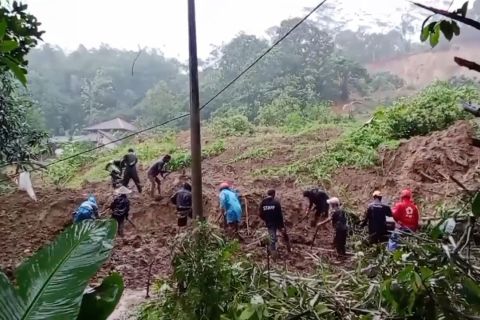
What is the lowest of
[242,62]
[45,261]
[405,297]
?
[405,297]

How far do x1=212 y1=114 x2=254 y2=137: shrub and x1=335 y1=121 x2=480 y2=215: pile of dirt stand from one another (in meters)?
7.36

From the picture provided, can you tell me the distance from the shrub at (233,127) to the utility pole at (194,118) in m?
13.0

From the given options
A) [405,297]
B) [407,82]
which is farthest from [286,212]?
[407,82]

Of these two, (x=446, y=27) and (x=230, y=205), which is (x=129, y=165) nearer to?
(x=230, y=205)

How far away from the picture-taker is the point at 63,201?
10.7m

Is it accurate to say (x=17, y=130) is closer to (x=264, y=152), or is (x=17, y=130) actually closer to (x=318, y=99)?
(x=264, y=152)

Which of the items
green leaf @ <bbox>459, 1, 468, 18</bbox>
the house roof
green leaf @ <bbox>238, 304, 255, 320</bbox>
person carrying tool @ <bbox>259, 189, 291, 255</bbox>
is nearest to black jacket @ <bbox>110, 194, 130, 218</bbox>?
person carrying tool @ <bbox>259, 189, 291, 255</bbox>

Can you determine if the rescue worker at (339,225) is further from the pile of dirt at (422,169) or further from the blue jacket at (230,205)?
the pile of dirt at (422,169)

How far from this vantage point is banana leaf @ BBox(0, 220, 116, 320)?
51.3 inches

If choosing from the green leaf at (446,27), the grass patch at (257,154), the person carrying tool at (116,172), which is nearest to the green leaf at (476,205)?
the green leaf at (446,27)

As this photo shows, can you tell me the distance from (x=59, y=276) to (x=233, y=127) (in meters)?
17.5

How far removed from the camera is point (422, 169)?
10375mm

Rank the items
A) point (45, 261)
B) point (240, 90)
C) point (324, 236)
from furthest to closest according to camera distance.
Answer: point (240, 90) < point (324, 236) < point (45, 261)

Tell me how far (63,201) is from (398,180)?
7.25 m
